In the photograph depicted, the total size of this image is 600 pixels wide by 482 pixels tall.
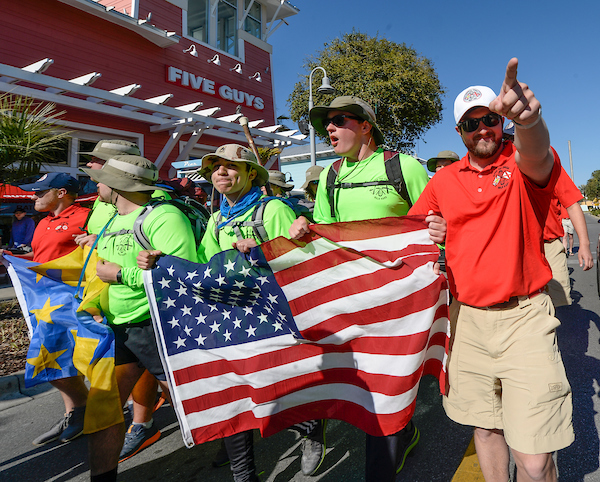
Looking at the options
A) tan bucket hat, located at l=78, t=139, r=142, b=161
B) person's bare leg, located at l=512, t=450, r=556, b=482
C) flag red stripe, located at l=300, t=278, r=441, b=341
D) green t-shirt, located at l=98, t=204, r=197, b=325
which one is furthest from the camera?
tan bucket hat, located at l=78, t=139, r=142, b=161

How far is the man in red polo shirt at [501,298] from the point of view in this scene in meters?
1.99

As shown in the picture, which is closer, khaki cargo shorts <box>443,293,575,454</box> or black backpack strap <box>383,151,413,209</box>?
khaki cargo shorts <box>443,293,575,454</box>

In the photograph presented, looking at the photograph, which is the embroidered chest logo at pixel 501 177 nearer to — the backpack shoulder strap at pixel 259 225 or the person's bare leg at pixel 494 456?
the person's bare leg at pixel 494 456

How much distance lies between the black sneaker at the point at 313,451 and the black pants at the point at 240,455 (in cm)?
47

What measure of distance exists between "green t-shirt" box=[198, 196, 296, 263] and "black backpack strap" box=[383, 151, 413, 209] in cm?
71

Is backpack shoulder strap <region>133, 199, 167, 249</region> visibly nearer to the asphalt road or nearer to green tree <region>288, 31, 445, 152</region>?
the asphalt road

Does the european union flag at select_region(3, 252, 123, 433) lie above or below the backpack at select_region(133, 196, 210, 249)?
below

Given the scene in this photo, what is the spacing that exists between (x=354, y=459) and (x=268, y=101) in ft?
52.1

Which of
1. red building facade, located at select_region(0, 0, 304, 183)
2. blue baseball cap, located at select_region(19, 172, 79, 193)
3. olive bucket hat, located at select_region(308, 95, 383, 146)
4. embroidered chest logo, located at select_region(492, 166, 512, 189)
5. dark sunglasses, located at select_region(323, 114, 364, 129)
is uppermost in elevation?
red building facade, located at select_region(0, 0, 304, 183)

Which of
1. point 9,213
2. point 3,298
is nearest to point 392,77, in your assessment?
point 9,213

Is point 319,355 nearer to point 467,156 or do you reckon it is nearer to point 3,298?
point 467,156

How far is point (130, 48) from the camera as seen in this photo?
41.1 ft

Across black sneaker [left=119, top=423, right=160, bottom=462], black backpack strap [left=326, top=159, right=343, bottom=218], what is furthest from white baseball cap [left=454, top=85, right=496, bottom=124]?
black sneaker [left=119, top=423, right=160, bottom=462]

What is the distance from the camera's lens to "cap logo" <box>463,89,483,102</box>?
2.22 m
